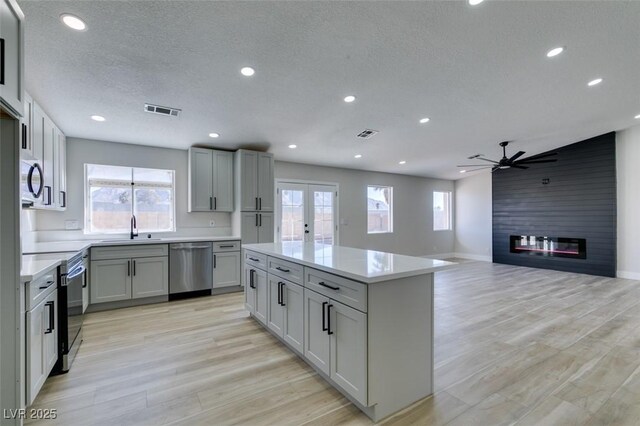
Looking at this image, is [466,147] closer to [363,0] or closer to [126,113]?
[363,0]

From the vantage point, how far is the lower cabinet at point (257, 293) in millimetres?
3068

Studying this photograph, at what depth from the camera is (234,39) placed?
2.35 metres

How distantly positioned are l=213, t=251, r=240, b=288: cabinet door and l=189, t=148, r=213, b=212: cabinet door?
87cm

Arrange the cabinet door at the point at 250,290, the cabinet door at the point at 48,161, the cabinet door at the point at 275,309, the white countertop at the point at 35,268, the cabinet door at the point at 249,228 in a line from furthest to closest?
the cabinet door at the point at 249,228, the cabinet door at the point at 250,290, the cabinet door at the point at 48,161, the cabinet door at the point at 275,309, the white countertop at the point at 35,268

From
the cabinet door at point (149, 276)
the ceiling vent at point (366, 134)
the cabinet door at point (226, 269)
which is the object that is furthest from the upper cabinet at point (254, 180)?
the ceiling vent at point (366, 134)

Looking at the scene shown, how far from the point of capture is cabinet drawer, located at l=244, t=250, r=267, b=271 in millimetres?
3067

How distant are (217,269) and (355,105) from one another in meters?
3.22

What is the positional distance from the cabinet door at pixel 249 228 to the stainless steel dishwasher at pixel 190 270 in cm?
56

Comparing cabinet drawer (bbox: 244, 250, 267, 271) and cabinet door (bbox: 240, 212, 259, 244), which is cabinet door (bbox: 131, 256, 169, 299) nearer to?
cabinet door (bbox: 240, 212, 259, 244)

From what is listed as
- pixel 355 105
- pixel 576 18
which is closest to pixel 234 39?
pixel 355 105

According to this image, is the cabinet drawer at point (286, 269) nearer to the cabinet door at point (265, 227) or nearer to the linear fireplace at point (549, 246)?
the cabinet door at point (265, 227)

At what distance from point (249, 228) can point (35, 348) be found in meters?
3.23

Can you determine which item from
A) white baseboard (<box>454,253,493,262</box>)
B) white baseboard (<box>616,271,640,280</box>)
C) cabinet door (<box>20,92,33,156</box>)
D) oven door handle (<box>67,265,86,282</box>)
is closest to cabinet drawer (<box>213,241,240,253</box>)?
oven door handle (<box>67,265,86,282</box>)

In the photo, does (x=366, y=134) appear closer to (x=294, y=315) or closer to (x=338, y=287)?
(x=294, y=315)
